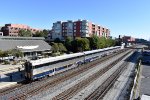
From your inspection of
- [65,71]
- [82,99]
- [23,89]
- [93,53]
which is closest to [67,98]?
[82,99]

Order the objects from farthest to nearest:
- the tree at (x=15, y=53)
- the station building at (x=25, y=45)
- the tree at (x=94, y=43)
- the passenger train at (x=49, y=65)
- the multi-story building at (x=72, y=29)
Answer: the multi-story building at (x=72, y=29) < the tree at (x=94, y=43) < the station building at (x=25, y=45) < the tree at (x=15, y=53) < the passenger train at (x=49, y=65)

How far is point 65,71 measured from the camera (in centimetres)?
5050

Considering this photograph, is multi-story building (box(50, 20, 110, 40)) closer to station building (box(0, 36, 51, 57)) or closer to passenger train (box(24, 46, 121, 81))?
station building (box(0, 36, 51, 57))

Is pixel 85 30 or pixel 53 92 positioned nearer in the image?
pixel 53 92

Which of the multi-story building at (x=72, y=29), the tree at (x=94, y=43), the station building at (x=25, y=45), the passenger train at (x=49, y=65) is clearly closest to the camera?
the passenger train at (x=49, y=65)

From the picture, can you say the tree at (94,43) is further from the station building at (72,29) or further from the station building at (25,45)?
the station building at (25,45)

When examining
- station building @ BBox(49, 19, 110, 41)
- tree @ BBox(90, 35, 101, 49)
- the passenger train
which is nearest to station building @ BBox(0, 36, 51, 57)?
the passenger train

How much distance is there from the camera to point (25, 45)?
8331 centimetres

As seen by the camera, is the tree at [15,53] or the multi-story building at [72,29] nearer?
the tree at [15,53]

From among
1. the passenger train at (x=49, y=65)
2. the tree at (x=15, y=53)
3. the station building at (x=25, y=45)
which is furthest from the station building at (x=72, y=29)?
the passenger train at (x=49, y=65)

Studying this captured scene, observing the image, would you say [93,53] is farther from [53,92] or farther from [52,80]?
[53,92]

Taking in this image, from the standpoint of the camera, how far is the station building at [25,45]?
76875mm

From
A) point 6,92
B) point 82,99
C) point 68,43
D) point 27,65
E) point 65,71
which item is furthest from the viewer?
point 68,43

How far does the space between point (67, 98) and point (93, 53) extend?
4853cm
